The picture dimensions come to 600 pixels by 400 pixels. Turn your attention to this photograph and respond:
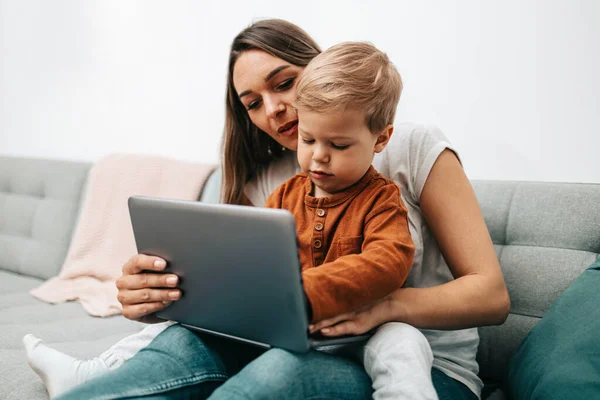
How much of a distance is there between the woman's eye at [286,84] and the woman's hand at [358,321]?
55cm

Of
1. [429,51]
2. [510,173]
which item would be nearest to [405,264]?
[510,173]

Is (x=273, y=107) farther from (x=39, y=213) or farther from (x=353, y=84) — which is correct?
(x=39, y=213)

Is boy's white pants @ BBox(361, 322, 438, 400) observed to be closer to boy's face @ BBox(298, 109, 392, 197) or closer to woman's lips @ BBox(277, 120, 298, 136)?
boy's face @ BBox(298, 109, 392, 197)

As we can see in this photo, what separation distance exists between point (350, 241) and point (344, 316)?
13 centimetres

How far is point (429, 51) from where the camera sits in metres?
1.51

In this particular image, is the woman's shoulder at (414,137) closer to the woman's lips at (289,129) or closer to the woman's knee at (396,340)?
the woman's lips at (289,129)

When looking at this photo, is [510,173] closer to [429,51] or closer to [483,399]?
[429,51]

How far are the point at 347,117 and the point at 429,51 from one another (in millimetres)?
736

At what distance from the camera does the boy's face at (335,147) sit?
894mm

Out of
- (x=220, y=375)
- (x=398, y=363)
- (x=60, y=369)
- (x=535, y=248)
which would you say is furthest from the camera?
(x=535, y=248)

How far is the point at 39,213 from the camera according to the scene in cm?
206

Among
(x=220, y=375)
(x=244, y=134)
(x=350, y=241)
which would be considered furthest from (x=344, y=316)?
(x=244, y=134)

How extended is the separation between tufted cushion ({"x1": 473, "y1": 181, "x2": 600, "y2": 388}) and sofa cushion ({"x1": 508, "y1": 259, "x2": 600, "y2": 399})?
0.38 ft

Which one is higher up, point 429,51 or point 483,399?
point 429,51
